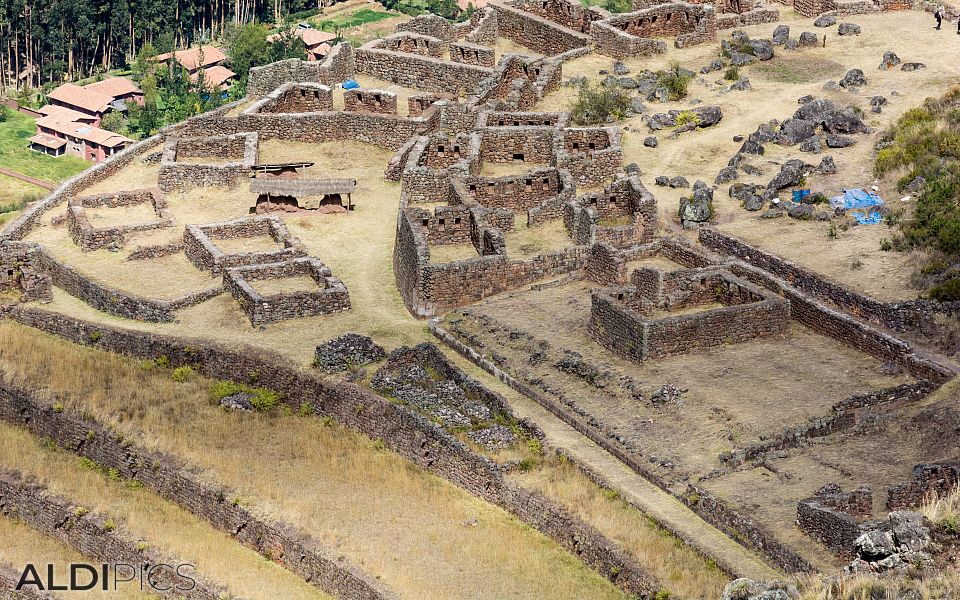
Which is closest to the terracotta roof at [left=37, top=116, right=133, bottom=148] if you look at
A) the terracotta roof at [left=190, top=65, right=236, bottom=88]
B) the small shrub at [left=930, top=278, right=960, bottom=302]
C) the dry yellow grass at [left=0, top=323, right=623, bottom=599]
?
the terracotta roof at [left=190, top=65, right=236, bottom=88]

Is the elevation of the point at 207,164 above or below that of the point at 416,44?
below

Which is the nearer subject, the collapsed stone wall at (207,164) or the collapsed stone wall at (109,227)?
the collapsed stone wall at (109,227)

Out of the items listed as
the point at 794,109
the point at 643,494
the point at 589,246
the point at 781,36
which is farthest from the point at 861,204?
the point at 781,36

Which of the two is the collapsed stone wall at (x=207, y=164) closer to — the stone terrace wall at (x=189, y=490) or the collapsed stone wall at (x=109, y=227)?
the collapsed stone wall at (x=109, y=227)

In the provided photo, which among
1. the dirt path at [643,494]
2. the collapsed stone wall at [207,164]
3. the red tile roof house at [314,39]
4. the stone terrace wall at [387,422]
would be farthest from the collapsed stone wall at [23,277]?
the red tile roof house at [314,39]

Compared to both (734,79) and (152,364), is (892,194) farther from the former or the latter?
(152,364)

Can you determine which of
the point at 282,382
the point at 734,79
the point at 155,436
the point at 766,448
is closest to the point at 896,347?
the point at 766,448

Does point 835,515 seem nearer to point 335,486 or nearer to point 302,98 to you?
point 335,486

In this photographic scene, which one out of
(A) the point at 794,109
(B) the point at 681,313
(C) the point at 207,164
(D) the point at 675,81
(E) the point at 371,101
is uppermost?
(A) the point at 794,109
